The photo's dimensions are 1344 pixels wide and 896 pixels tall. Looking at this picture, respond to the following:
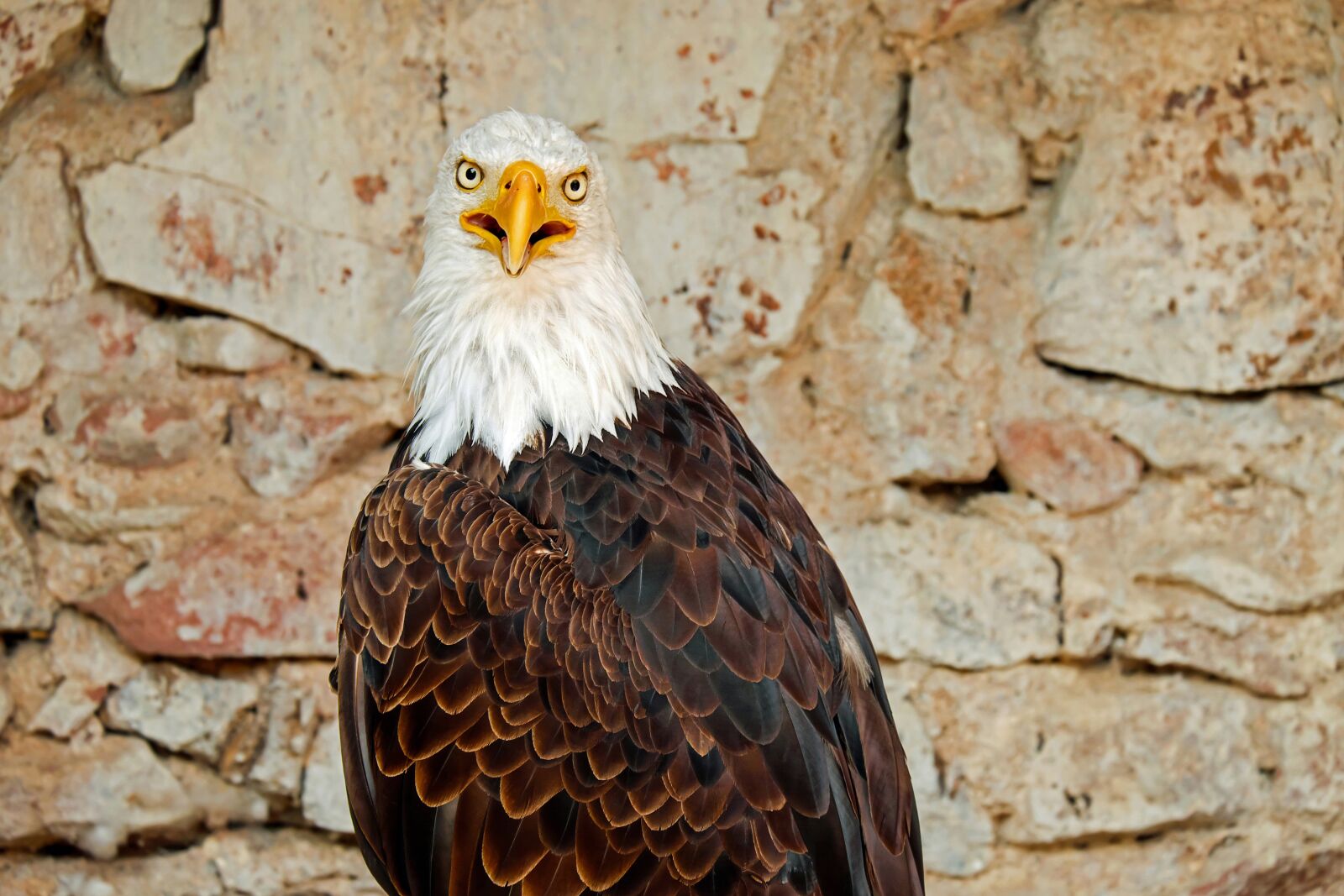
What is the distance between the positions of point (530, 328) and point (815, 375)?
0.91m

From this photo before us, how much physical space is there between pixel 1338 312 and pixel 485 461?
1.63m

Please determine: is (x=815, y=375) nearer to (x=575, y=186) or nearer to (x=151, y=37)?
Result: (x=575, y=186)

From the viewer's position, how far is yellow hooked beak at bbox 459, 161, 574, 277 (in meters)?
1.90

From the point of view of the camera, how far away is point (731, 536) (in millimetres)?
1935

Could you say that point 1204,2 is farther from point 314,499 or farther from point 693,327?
point 314,499

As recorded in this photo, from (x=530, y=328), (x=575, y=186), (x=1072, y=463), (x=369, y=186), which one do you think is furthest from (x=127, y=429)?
(x=1072, y=463)

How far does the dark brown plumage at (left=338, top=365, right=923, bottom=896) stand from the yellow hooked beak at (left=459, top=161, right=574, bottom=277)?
0.29 meters

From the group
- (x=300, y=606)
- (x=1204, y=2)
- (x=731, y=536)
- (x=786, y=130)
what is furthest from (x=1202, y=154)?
(x=300, y=606)

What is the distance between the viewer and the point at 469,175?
201 centimetres

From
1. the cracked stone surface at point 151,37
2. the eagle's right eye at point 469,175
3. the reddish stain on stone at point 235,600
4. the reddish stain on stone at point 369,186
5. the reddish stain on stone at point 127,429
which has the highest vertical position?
the cracked stone surface at point 151,37

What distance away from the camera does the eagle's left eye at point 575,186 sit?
201 centimetres

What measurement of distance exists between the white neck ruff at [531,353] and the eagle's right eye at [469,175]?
87mm

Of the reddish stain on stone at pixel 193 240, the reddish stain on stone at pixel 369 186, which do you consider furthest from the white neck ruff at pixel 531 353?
the reddish stain on stone at pixel 193 240

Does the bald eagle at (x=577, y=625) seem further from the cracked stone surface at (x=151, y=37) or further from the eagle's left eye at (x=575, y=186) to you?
the cracked stone surface at (x=151, y=37)
